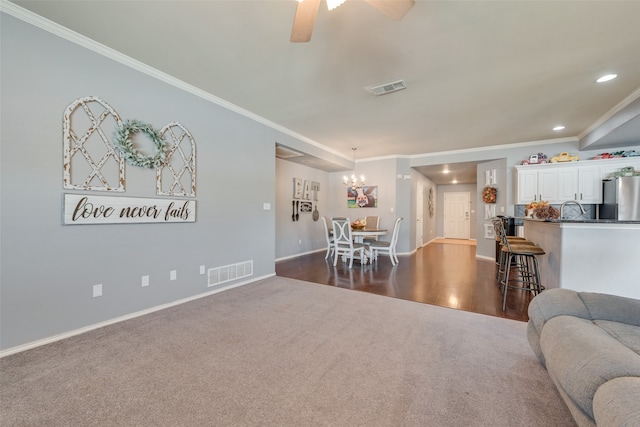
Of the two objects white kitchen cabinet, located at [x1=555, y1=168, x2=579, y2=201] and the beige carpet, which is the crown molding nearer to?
the beige carpet

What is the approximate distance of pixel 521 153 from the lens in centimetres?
553

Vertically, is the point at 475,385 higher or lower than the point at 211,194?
lower

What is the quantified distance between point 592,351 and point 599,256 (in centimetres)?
233

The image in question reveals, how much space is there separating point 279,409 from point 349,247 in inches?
152

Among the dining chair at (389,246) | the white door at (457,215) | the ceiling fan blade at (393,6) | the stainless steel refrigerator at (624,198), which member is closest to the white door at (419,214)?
the dining chair at (389,246)

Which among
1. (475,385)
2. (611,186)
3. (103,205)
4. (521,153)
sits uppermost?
(521,153)

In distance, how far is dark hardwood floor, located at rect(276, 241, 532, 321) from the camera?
10.3 feet

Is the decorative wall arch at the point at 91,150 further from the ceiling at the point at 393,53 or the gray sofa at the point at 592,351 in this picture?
the gray sofa at the point at 592,351

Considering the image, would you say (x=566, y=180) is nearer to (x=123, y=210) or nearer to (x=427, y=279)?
(x=427, y=279)

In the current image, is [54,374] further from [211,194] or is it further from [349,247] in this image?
[349,247]

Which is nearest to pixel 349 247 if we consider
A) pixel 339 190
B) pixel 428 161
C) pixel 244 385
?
pixel 339 190

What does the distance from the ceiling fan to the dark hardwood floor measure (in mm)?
2943

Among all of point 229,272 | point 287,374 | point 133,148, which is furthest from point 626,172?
point 133,148

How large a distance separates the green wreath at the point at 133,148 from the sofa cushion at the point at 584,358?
361 cm
